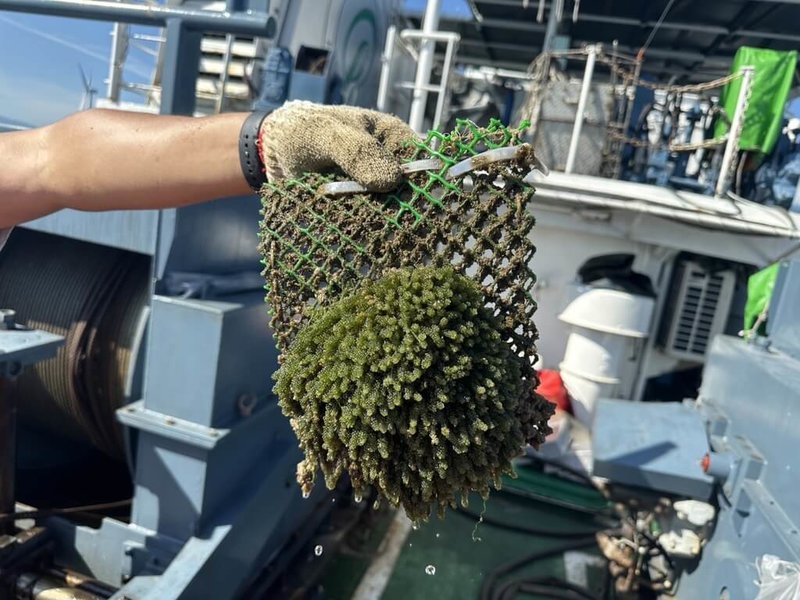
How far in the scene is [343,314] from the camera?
1018mm

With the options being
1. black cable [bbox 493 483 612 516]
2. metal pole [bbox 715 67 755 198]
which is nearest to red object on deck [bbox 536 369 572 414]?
black cable [bbox 493 483 612 516]

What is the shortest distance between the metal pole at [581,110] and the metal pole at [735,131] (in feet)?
3.98

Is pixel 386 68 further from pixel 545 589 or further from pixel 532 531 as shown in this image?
pixel 545 589

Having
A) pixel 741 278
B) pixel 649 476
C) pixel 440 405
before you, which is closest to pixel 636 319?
pixel 741 278

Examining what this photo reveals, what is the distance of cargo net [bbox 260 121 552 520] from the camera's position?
0.97 metres

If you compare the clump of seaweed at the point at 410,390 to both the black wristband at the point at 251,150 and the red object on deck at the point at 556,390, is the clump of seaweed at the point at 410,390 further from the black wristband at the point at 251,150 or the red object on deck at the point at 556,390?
the red object on deck at the point at 556,390

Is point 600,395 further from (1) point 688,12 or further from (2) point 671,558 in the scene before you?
(1) point 688,12

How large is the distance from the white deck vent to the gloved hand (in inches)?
214

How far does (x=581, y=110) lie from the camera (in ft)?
16.9

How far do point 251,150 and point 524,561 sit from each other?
12.1 ft

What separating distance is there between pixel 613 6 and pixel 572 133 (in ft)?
12.7

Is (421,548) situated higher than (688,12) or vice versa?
(688,12)

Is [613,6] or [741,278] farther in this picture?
[613,6]

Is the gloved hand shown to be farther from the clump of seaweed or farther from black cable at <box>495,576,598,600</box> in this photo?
black cable at <box>495,576,598,600</box>
